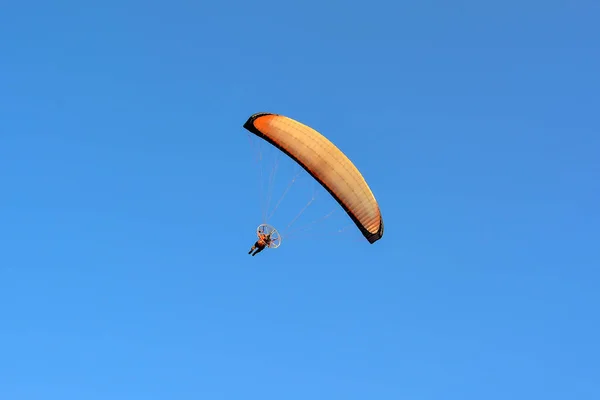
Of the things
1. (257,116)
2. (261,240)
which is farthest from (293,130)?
(261,240)

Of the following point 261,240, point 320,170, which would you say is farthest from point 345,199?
point 261,240

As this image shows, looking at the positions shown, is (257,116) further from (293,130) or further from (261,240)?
(261,240)

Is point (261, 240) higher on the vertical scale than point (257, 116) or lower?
lower

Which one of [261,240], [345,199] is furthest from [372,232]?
[261,240]

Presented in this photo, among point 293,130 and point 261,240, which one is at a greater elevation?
point 293,130
